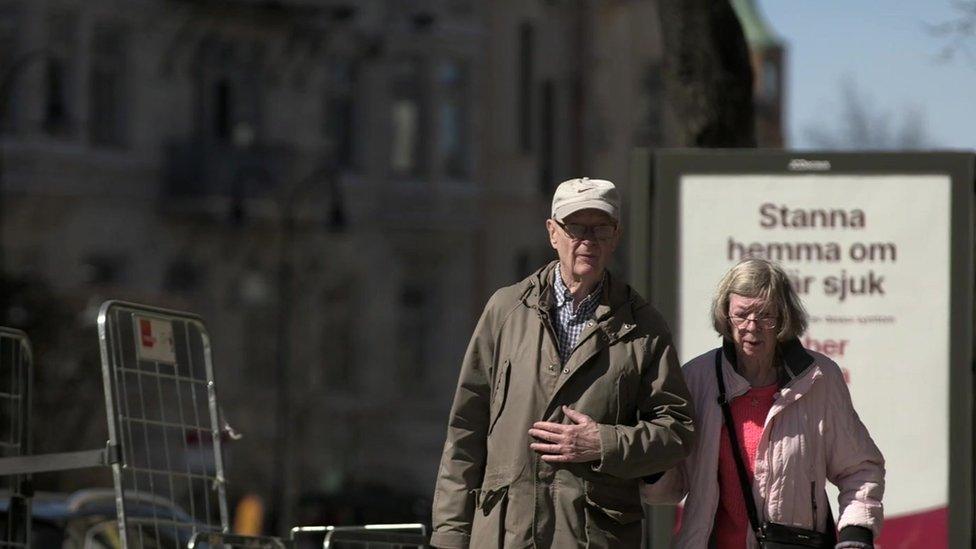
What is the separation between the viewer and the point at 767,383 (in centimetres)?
631

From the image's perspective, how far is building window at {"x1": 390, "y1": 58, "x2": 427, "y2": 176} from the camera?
4894cm

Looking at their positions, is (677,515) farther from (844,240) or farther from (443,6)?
(443,6)

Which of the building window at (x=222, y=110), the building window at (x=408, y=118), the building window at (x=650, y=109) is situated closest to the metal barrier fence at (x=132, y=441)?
the building window at (x=222, y=110)

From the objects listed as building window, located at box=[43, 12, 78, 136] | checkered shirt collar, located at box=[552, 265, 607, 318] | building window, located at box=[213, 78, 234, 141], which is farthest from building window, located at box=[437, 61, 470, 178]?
checkered shirt collar, located at box=[552, 265, 607, 318]

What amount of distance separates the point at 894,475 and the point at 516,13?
140 feet

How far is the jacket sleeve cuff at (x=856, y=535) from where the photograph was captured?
615 centimetres

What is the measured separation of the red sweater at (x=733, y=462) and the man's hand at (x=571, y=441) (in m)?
0.44

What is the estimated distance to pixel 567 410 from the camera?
6.09m

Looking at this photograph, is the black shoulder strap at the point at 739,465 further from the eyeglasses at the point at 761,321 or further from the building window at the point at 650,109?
the building window at the point at 650,109

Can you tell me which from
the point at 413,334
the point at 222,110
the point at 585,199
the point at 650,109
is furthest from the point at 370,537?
the point at 650,109

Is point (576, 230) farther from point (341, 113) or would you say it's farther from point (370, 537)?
point (341, 113)

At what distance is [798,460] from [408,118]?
143 feet

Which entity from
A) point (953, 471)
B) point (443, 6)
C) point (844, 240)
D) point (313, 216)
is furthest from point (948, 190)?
point (443, 6)

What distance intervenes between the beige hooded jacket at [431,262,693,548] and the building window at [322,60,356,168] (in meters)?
40.9
